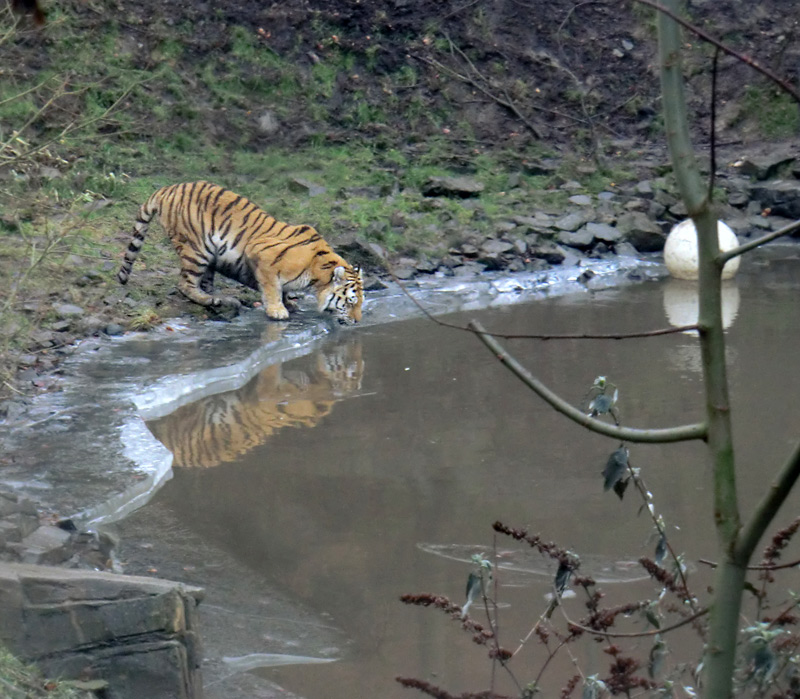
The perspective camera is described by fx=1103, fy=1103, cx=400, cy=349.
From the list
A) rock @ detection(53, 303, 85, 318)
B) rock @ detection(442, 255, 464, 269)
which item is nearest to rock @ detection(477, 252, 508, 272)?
rock @ detection(442, 255, 464, 269)

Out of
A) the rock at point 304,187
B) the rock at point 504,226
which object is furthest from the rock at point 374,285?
the rock at point 304,187

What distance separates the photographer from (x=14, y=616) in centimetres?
307

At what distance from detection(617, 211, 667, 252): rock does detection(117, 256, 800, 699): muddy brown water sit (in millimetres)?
3752

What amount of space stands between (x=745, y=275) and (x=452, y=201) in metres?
3.44

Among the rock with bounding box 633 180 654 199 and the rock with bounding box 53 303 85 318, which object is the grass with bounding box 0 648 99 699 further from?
the rock with bounding box 633 180 654 199

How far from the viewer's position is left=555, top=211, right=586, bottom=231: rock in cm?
1208

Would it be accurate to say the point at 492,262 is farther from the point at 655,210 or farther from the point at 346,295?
the point at 655,210

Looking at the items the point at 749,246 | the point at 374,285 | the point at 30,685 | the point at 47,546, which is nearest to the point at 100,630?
the point at 30,685

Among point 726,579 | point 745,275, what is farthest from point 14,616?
point 745,275

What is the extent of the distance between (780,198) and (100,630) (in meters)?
11.7

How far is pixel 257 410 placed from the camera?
679 centimetres

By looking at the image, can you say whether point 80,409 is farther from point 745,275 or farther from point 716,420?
point 745,275

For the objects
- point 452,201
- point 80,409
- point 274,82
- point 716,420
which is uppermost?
point 274,82

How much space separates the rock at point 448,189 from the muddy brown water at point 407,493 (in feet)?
15.5
